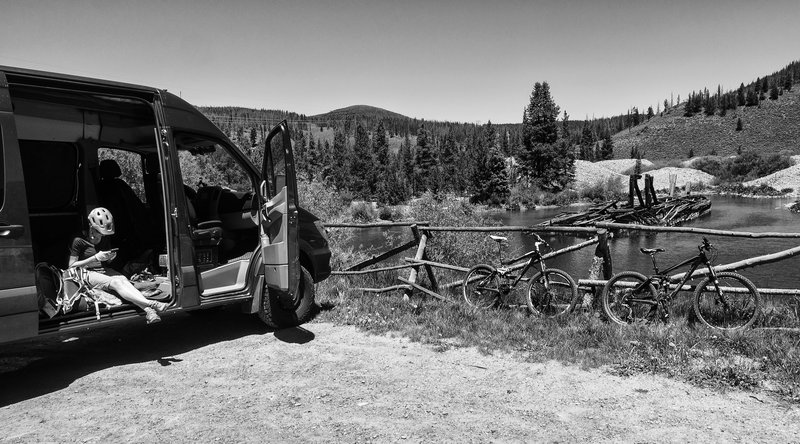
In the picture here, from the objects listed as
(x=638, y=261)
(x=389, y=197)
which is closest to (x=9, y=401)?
(x=638, y=261)

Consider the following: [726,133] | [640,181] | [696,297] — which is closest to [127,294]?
[696,297]

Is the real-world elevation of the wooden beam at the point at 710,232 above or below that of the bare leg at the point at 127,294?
above

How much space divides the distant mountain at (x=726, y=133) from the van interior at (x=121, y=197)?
11248 cm

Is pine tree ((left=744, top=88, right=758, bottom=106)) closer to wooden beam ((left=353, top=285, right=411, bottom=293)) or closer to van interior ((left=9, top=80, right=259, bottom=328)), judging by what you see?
wooden beam ((left=353, top=285, right=411, bottom=293))

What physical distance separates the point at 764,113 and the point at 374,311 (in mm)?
140879

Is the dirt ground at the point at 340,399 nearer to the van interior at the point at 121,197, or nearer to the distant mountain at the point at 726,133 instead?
the van interior at the point at 121,197

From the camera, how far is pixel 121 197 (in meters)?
6.93

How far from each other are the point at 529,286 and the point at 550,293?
32 centimetres

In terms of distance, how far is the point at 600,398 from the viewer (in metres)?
4.57

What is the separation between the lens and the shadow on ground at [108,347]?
17.0 ft

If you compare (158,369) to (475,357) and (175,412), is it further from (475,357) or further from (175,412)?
(475,357)

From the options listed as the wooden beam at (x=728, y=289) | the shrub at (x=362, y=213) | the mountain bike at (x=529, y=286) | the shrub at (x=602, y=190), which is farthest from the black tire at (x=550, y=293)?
the shrub at (x=602, y=190)

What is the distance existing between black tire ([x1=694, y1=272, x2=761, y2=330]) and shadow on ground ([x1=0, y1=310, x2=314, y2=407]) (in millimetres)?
5062

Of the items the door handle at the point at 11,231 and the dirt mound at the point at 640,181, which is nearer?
the door handle at the point at 11,231
